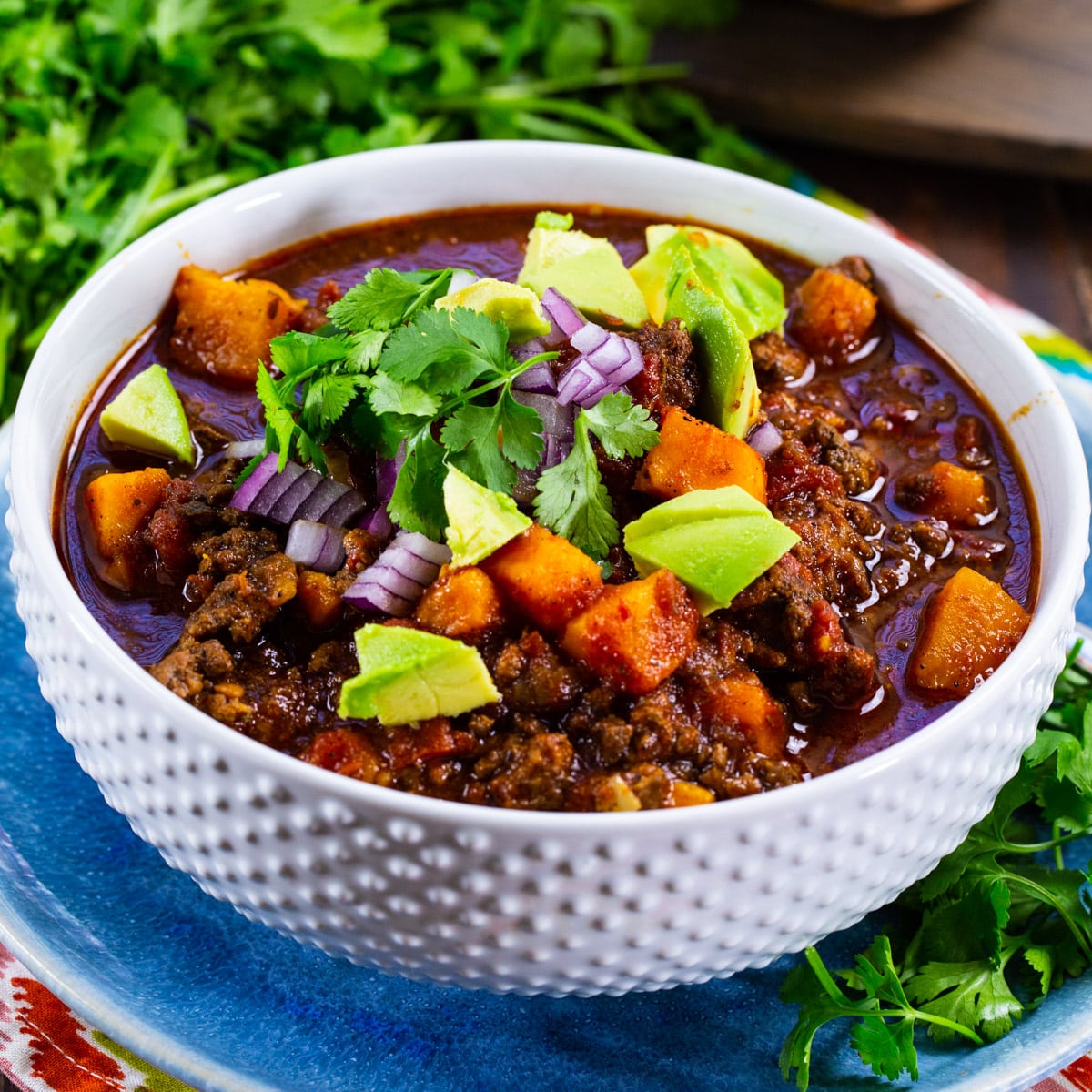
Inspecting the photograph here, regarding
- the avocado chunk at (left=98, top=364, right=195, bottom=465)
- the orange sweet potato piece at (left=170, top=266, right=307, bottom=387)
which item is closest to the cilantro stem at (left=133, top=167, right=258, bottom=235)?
the orange sweet potato piece at (left=170, top=266, right=307, bottom=387)

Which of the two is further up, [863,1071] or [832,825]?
[832,825]

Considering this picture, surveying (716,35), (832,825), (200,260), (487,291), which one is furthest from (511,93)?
(832,825)

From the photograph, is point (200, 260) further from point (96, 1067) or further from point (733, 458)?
point (96, 1067)

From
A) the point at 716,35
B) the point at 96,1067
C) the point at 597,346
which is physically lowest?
the point at 96,1067

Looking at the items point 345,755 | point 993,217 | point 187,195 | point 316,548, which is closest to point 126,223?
point 187,195

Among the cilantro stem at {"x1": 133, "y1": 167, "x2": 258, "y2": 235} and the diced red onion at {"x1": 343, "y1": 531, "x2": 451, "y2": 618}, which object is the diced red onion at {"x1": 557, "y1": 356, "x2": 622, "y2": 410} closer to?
the diced red onion at {"x1": 343, "y1": 531, "x2": 451, "y2": 618}

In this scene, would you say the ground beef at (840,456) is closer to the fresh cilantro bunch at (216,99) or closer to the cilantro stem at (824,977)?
the cilantro stem at (824,977)
